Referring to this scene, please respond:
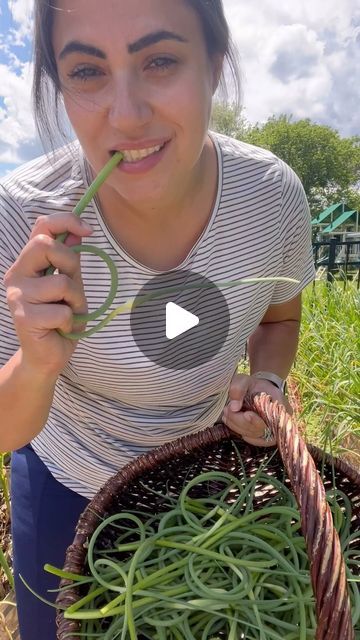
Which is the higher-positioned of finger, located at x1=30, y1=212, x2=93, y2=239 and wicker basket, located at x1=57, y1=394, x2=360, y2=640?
finger, located at x1=30, y1=212, x2=93, y2=239

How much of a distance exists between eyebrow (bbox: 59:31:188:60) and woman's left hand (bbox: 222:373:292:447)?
40 cm

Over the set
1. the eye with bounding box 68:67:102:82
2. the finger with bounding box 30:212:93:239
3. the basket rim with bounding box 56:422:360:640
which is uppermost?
the eye with bounding box 68:67:102:82

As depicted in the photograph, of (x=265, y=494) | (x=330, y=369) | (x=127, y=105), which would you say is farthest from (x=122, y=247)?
(x=330, y=369)

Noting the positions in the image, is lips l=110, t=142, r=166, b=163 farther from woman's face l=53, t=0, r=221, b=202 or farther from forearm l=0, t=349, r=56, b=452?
forearm l=0, t=349, r=56, b=452

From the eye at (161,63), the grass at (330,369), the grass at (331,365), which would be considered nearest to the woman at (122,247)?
the eye at (161,63)

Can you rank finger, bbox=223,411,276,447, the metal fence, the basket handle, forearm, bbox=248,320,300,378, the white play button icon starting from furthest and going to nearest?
1. the metal fence
2. forearm, bbox=248,320,300,378
3. the white play button icon
4. finger, bbox=223,411,276,447
5. the basket handle

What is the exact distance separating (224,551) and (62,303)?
0.32 meters

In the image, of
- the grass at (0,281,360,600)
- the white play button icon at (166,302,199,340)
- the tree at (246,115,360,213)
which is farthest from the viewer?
the tree at (246,115,360,213)

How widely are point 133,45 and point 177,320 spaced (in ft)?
1.20

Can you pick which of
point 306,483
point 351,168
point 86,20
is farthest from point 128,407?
point 351,168

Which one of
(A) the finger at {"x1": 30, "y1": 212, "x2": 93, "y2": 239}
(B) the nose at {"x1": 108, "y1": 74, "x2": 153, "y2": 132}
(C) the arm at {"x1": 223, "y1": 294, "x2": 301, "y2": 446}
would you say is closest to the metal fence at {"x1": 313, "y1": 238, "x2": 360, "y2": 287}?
(C) the arm at {"x1": 223, "y1": 294, "x2": 301, "y2": 446}

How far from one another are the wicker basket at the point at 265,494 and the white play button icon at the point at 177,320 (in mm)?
164

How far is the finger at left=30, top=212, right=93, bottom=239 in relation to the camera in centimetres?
49

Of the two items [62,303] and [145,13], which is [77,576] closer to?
[62,303]
